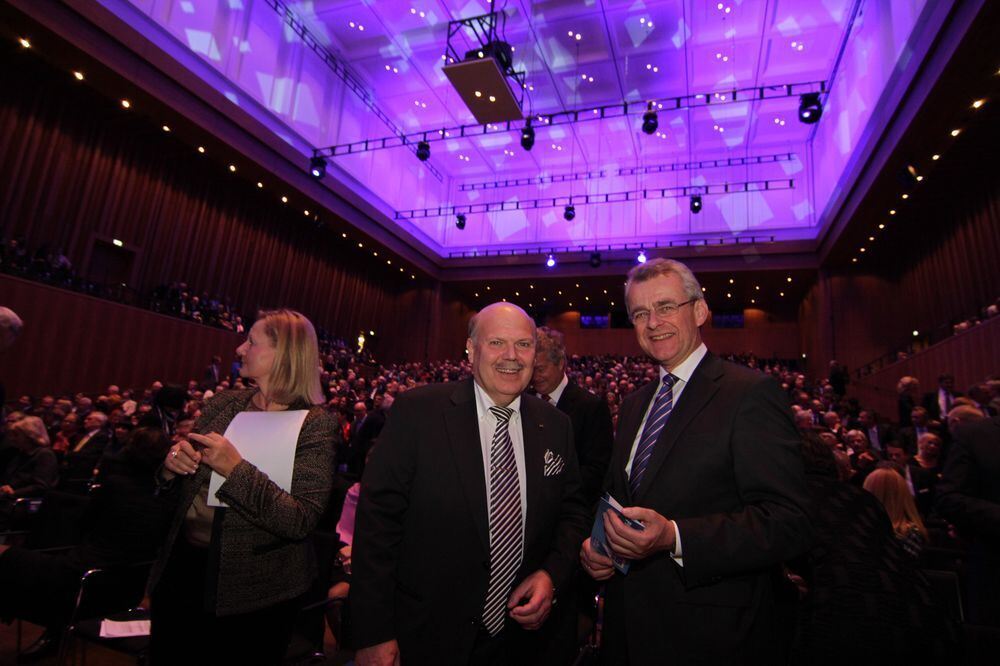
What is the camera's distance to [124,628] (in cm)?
238

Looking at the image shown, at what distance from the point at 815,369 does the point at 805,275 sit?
10.4ft

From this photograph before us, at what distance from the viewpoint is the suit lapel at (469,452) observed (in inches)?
61.9

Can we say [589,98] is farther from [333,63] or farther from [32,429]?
[32,429]

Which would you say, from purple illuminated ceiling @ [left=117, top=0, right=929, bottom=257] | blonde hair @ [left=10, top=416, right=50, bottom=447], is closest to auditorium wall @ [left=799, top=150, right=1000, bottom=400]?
purple illuminated ceiling @ [left=117, top=0, right=929, bottom=257]

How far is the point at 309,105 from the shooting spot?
1488cm

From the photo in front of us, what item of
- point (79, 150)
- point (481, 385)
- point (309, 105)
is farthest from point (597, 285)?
point (481, 385)

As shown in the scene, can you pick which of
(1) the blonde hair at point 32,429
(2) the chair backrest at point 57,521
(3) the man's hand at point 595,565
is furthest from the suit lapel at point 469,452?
(1) the blonde hair at point 32,429

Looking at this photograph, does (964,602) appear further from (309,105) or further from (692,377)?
(309,105)

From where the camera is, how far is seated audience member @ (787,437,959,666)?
1430mm

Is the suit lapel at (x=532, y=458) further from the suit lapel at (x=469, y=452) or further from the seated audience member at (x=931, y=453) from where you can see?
the seated audience member at (x=931, y=453)

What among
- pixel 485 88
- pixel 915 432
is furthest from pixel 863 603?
pixel 485 88

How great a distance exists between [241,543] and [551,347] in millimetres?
1919

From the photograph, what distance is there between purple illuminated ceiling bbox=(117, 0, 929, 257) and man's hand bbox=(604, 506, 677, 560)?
10834 millimetres

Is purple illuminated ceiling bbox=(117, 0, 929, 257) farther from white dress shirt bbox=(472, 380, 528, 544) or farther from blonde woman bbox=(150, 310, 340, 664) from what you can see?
blonde woman bbox=(150, 310, 340, 664)
